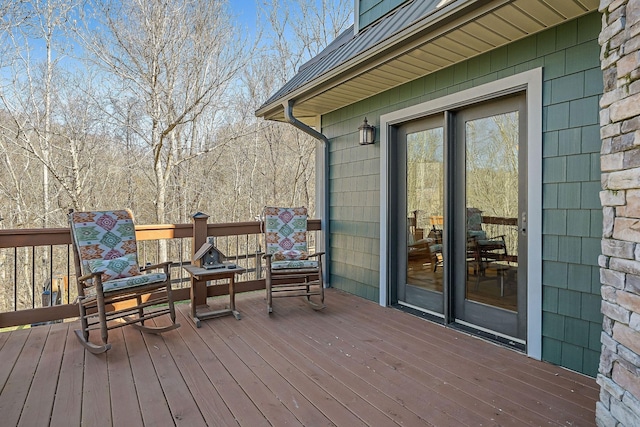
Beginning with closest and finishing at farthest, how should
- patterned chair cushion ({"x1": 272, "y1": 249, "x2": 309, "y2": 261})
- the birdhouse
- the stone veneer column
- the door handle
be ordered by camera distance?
the stone veneer column
the door handle
the birdhouse
patterned chair cushion ({"x1": 272, "y1": 249, "x2": 309, "y2": 261})

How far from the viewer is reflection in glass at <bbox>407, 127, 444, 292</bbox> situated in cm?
374

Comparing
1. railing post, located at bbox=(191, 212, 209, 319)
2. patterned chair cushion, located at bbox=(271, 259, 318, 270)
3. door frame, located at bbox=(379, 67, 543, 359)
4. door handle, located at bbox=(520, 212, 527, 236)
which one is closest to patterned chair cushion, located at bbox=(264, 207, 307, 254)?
patterned chair cushion, located at bbox=(271, 259, 318, 270)

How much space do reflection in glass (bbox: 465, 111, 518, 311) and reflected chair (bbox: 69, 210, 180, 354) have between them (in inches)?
105

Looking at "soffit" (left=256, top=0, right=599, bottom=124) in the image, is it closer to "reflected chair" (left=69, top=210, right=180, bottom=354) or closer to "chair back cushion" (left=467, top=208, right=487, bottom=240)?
"chair back cushion" (left=467, top=208, right=487, bottom=240)

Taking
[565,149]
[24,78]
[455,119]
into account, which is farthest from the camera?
[24,78]

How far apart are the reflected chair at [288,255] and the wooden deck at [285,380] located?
2.12ft

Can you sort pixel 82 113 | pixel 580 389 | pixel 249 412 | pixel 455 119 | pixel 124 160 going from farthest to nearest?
pixel 124 160 < pixel 82 113 < pixel 455 119 < pixel 580 389 < pixel 249 412

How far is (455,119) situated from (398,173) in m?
0.89

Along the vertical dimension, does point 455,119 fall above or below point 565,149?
above

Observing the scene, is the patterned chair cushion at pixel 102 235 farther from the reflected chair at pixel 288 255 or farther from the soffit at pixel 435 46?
the soffit at pixel 435 46

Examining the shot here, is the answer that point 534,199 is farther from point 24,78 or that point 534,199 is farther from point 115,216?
point 24,78

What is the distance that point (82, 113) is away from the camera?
27.6 feet

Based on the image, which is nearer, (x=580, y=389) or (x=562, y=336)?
(x=580, y=389)

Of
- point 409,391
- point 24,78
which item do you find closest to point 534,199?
point 409,391
